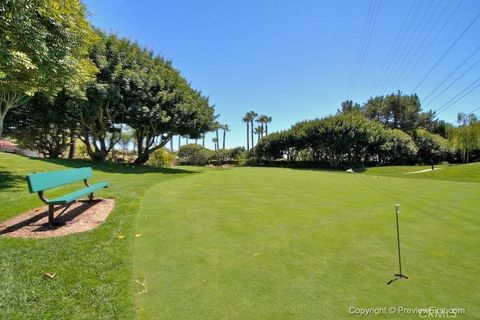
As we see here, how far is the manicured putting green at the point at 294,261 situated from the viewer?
3.26 metres

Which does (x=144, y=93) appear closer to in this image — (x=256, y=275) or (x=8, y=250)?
(x=8, y=250)

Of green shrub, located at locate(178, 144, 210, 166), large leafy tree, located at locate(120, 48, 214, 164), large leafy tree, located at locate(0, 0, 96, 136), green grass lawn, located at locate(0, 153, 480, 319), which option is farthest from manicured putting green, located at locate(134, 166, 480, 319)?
green shrub, located at locate(178, 144, 210, 166)

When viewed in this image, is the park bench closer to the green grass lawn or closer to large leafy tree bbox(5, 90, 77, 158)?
the green grass lawn

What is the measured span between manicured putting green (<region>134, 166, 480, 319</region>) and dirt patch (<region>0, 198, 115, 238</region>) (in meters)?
0.96

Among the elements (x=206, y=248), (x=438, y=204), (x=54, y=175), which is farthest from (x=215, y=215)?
(x=438, y=204)

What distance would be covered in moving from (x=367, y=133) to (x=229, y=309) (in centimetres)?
4341

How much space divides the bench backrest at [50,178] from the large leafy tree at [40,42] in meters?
3.07

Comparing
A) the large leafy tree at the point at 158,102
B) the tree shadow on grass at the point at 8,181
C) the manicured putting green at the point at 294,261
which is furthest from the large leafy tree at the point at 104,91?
the manicured putting green at the point at 294,261

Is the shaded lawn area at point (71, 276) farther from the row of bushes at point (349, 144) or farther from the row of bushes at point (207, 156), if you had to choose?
the row of bushes at point (207, 156)

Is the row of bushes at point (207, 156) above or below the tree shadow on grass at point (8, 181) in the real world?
above

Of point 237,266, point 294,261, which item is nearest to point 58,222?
point 237,266

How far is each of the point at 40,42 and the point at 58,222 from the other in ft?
17.1

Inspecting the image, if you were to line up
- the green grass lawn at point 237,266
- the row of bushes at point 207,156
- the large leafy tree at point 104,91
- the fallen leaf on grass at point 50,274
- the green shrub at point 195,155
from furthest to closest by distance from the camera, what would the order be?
the green shrub at point 195,155, the row of bushes at point 207,156, the large leafy tree at point 104,91, the fallen leaf on grass at point 50,274, the green grass lawn at point 237,266

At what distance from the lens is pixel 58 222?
601 centimetres
